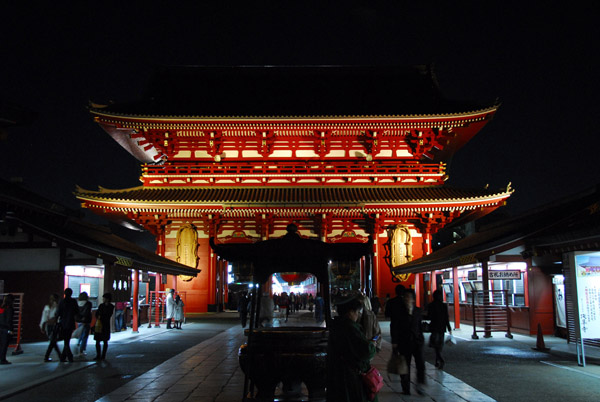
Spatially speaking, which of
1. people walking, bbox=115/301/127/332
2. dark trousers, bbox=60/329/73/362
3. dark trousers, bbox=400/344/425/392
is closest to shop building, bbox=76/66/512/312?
people walking, bbox=115/301/127/332

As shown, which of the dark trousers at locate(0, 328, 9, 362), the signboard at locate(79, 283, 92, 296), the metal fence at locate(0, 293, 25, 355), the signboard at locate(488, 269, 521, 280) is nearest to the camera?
the dark trousers at locate(0, 328, 9, 362)

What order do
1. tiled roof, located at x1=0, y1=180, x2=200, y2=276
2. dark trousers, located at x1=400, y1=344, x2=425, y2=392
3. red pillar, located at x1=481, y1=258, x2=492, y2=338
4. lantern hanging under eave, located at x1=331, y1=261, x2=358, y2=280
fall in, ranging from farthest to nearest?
1. red pillar, located at x1=481, y1=258, x2=492, y2=338
2. tiled roof, located at x1=0, y1=180, x2=200, y2=276
3. lantern hanging under eave, located at x1=331, y1=261, x2=358, y2=280
4. dark trousers, located at x1=400, y1=344, x2=425, y2=392

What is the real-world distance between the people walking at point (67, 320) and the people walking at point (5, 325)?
1099mm

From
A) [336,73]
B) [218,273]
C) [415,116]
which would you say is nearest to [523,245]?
[415,116]

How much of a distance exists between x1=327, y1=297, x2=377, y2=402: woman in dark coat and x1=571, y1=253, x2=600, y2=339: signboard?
300 inches

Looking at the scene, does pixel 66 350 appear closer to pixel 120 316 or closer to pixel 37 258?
pixel 37 258

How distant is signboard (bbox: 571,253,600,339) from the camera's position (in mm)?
11172

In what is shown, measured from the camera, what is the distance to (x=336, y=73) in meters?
33.6

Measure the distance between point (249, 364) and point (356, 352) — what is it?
231cm

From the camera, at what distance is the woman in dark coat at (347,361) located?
18.8 feet

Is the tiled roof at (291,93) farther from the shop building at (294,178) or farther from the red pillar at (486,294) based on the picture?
the red pillar at (486,294)

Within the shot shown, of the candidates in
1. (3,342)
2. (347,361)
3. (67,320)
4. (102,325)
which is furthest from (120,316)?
(347,361)

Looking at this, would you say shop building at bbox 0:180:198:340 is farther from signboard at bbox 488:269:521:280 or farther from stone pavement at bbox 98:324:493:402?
signboard at bbox 488:269:521:280

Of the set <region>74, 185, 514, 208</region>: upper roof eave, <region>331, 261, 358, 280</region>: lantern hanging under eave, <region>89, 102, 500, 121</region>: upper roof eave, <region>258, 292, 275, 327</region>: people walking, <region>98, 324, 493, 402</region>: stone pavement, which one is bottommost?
<region>98, 324, 493, 402</region>: stone pavement
